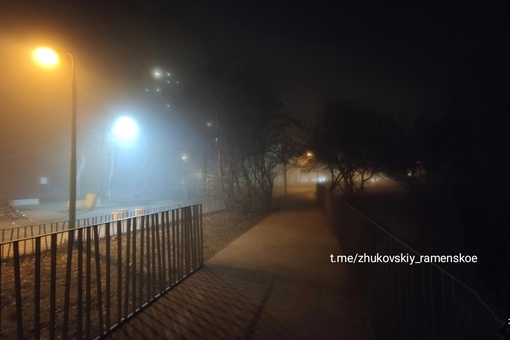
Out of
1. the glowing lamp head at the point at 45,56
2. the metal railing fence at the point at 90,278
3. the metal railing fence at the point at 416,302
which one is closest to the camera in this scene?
the metal railing fence at the point at 416,302

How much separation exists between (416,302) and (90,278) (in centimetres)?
355

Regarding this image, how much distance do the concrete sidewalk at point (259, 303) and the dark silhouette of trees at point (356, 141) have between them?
2201cm

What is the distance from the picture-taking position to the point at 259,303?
5.72 metres

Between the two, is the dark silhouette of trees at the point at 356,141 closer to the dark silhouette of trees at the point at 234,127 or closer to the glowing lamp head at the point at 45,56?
the dark silhouette of trees at the point at 234,127

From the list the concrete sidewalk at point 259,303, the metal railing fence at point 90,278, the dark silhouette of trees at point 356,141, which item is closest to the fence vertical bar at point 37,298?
the metal railing fence at point 90,278

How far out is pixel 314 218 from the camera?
17875 millimetres

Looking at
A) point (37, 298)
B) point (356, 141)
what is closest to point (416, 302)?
point (37, 298)

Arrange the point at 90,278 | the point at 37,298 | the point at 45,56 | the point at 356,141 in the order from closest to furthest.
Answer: the point at 37,298
the point at 90,278
the point at 45,56
the point at 356,141

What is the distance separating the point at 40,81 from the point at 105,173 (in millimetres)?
33734

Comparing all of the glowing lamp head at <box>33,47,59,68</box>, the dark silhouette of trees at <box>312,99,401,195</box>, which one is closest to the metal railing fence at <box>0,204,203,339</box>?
the glowing lamp head at <box>33,47,59,68</box>

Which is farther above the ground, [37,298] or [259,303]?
[37,298]

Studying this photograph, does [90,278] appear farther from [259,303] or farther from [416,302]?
[416,302]

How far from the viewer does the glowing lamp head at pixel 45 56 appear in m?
10.1

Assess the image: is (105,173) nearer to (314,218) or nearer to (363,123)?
(363,123)
